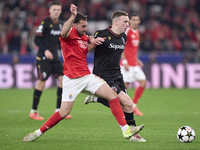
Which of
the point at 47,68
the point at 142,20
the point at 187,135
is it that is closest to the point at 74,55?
the point at 187,135

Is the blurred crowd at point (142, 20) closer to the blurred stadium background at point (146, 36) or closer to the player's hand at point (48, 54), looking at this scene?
the blurred stadium background at point (146, 36)

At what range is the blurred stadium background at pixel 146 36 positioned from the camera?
46.1ft

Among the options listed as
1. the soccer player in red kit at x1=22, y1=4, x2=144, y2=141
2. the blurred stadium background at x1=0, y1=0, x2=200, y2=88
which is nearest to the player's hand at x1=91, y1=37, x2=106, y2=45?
the soccer player in red kit at x1=22, y1=4, x2=144, y2=141

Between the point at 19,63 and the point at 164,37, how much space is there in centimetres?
738

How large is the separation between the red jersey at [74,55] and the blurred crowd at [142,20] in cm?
1134

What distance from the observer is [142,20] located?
19.0 m

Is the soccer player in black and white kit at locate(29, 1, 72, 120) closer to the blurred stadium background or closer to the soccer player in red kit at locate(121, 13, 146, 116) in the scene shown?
the soccer player in red kit at locate(121, 13, 146, 116)

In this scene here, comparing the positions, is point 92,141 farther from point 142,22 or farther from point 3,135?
point 142,22

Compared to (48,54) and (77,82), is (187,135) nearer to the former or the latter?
(77,82)

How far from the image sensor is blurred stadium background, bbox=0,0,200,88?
14039 mm

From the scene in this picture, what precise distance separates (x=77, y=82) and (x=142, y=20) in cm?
1414

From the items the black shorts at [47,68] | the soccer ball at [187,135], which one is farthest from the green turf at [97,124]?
the black shorts at [47,68]

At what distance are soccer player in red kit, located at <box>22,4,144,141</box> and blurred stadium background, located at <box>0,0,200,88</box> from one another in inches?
346

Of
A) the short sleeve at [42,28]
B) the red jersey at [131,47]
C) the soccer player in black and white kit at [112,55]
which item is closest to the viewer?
the soccer player in black and white kit at [112,55]
